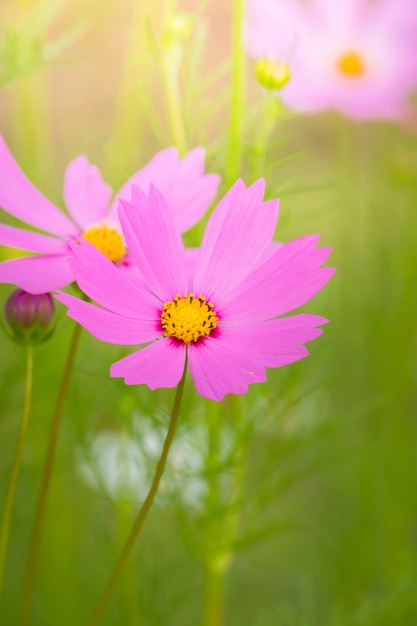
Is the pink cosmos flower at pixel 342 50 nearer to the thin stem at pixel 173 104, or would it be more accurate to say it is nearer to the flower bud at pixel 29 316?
the thin stem at pixel 173 104

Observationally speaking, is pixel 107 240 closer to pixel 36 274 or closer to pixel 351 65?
pixel 36 274

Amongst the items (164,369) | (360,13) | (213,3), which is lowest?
(164,369)

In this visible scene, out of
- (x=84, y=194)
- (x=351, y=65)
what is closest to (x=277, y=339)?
(x=84, y=194)

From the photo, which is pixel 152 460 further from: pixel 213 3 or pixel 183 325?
pixel 213 3

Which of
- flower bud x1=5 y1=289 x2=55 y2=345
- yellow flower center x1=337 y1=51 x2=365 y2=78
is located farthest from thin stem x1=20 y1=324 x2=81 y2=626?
yellow flower center x1=337 y1=51 x2=365 y2=78

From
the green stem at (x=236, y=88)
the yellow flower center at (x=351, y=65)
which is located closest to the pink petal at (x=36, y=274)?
the green stem at (x=236, y=88)

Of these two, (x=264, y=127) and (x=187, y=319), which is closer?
(x=187, y=319)

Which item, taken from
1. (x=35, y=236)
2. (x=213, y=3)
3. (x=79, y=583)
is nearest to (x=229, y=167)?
(x=35, y=236)
